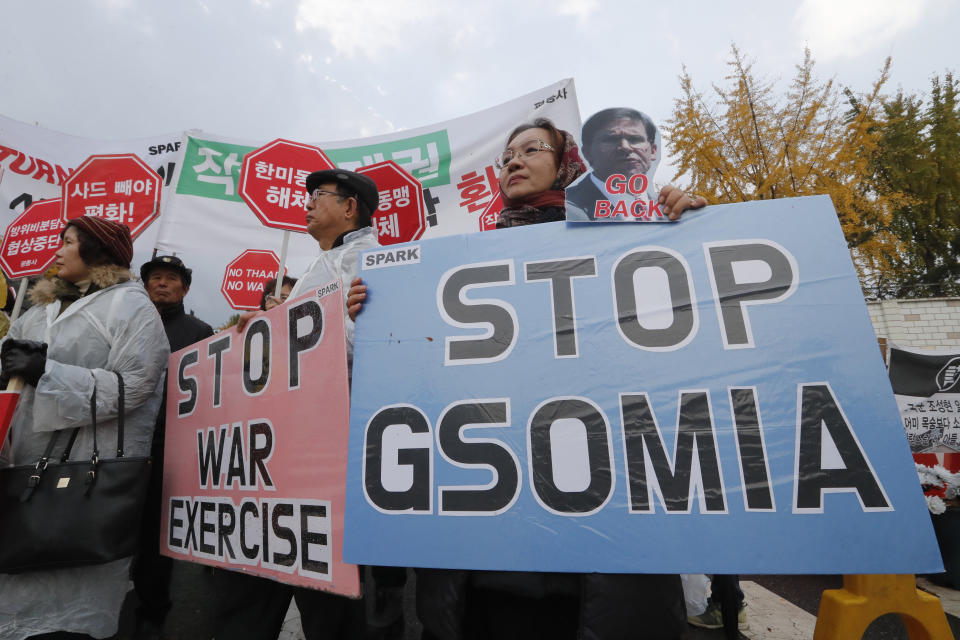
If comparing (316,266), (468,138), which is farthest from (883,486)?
(468,138)

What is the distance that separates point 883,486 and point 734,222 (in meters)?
0.71

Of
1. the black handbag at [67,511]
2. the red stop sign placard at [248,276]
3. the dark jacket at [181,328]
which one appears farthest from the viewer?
the red stop sign placard at [248,276]

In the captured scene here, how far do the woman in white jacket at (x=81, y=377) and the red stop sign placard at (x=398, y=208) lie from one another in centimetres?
143

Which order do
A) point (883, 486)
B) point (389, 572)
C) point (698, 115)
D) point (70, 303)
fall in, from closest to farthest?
1. point (883, 486)
2. point (389, 572)
3. point (70, 303)
4. point (698, 115)

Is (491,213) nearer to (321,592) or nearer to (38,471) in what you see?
(321,592)

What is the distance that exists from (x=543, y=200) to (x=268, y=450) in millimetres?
1327

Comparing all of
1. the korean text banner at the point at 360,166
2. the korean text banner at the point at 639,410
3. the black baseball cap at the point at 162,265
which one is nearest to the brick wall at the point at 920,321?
the korean text banner at the point at 360,166

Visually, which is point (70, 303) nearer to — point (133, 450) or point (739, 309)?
point (133, 450)

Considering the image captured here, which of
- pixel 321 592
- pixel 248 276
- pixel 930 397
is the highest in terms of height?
pixel 248 276

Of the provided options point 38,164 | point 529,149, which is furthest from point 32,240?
point 529,149

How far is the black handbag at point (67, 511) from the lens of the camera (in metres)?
1.60

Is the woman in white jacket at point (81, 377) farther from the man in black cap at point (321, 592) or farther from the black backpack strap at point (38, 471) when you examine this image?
the man in black cap at point (321, 592)

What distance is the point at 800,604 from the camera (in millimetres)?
2963

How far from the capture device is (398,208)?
3.11 meters
